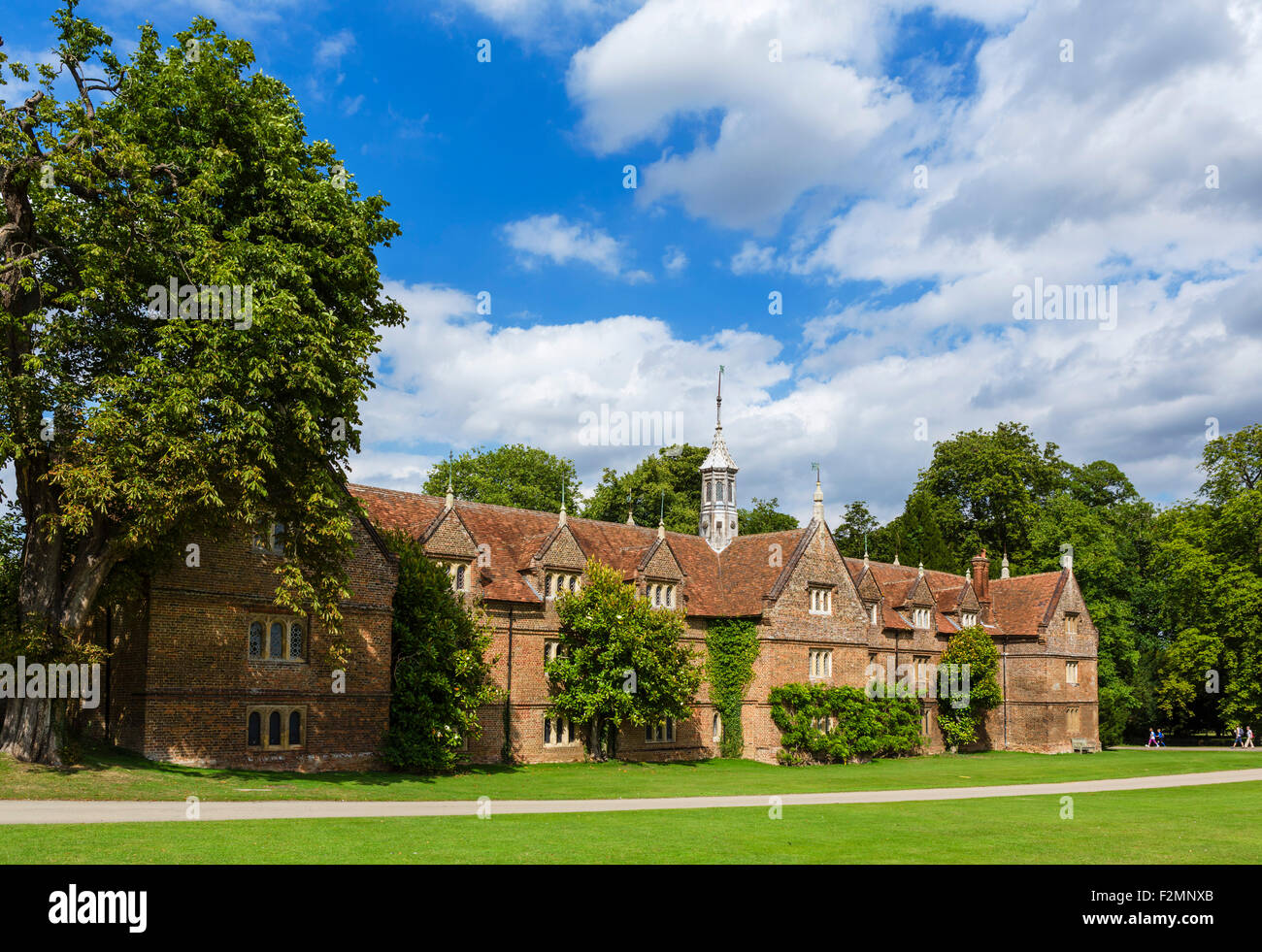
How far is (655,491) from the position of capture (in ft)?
227

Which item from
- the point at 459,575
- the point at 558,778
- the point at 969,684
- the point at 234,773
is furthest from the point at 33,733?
the point at 969,684

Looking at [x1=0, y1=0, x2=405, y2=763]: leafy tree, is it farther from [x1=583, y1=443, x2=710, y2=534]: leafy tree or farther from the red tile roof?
[x1=583, y1=443, x2=710, y2=534]: leafy tree

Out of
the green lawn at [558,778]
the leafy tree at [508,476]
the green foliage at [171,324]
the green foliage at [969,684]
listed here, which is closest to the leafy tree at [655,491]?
the leafy tree at [508,476]

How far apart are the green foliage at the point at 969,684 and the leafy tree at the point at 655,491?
21162 mm

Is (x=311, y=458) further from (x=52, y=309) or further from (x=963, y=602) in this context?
(x=963, y=602)

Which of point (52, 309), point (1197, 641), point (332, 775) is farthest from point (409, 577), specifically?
point (1197, 641)

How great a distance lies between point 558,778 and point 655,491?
3944 centimetres

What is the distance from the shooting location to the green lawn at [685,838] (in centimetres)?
1375

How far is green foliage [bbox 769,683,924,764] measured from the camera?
41.1 meters

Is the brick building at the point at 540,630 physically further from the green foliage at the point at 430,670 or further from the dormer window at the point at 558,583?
the green foliage at the point at 430,670

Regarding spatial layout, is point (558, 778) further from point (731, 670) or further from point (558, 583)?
point (731, 670)

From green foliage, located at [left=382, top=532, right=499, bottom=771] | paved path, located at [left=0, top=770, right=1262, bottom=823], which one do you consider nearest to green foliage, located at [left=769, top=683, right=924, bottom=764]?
paved path, located at [left=0, top=770, right=1262, bottom=823]

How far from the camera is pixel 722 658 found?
42.8 metres
